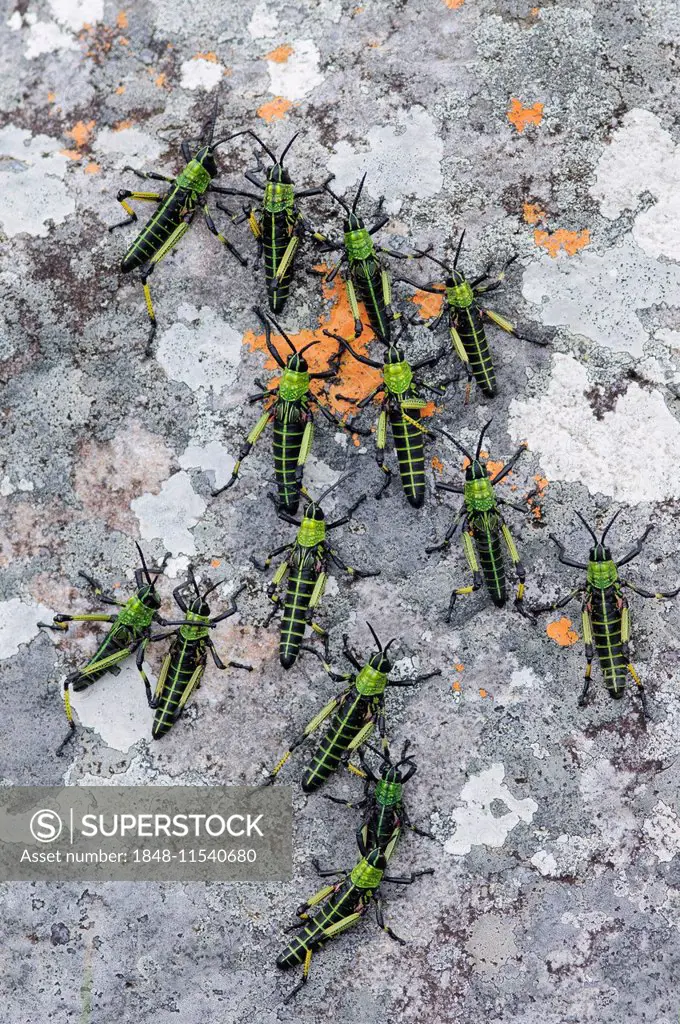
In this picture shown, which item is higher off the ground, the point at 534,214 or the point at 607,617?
the point at 534,214

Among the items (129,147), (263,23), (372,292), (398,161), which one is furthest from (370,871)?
(263,23)

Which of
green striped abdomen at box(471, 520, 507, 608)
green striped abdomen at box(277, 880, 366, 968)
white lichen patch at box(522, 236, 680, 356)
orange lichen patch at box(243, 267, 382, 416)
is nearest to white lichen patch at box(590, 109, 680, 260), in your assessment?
white lichen patch at box(522, 236, 680, 356)

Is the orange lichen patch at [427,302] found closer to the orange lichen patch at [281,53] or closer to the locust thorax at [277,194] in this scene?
the locust thorax at [277,194]

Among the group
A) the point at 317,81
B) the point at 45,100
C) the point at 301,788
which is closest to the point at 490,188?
the point at 317,81

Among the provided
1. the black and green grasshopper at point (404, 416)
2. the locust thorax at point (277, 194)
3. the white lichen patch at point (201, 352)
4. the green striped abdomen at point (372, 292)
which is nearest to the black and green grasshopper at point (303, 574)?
the black and green grasshopper at point (404, 416)

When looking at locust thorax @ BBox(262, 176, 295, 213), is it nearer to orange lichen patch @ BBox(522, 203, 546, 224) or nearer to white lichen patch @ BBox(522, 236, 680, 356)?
orange lichen patch @ BBox(522, 203, 546, 224)

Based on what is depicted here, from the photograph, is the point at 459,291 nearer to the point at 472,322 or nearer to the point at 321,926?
the point at 472,322
